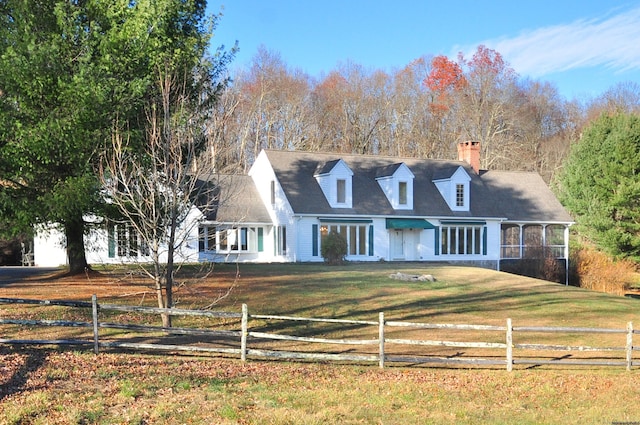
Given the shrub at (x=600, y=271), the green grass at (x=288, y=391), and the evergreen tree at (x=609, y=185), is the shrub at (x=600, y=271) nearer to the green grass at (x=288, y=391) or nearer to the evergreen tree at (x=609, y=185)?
the evergreen tree at (x=609, y=185)

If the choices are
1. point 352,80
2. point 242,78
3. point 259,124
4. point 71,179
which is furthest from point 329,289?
point 352,80

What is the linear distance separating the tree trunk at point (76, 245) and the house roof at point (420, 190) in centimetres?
1329

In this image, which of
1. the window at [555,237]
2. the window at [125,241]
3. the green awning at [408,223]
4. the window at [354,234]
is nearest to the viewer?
the window at [125,241]

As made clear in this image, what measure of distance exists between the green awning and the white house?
0.06 m

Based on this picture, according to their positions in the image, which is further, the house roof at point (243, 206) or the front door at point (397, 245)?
the front door at point (397, 245)

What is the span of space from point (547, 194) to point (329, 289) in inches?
1067

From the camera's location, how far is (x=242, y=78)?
57.0m

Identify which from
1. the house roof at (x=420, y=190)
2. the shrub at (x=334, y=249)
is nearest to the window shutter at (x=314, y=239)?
the house roof at (x=420, y=190)

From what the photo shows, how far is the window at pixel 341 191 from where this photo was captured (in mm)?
37250

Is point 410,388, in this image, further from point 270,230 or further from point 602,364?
point 270,230

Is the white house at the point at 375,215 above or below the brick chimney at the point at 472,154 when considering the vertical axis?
below

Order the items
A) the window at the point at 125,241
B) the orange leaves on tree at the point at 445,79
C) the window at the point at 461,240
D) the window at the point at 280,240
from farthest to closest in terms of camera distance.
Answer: the orange leaves on tree at the point at 445,79 → the window at the point at 461,240 → the window at the point at 280,240 → the window at the point at 125,241

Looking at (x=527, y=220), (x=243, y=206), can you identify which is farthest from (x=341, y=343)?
(x=527, y=220)

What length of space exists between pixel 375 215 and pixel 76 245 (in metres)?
18.1
